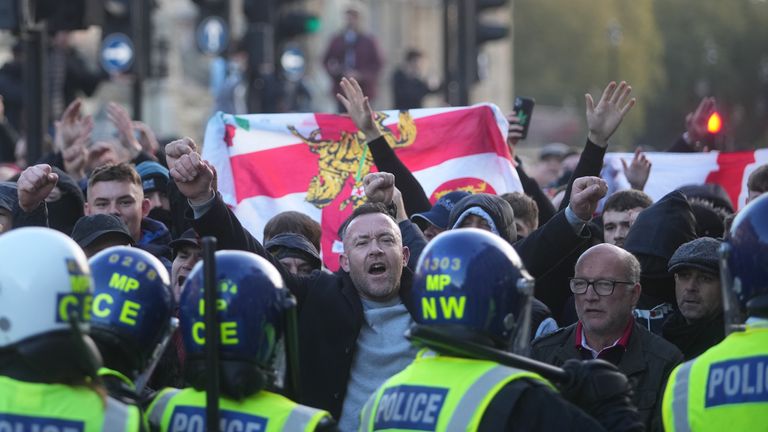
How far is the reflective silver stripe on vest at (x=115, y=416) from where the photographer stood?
17.9 ft

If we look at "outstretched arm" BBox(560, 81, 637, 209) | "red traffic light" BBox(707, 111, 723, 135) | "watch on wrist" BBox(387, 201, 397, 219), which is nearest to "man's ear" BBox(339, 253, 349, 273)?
"watch on wrist" BBox(387, 201, 397, 219)

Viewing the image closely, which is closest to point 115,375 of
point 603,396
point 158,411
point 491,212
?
point 158,411

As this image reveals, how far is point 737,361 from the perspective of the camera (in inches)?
221

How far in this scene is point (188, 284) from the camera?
19.5 ft

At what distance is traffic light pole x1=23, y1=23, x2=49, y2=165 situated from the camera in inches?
510

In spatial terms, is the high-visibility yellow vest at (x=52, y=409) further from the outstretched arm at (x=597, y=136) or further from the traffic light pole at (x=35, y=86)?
the traffic light pole at (x=35, y=86)

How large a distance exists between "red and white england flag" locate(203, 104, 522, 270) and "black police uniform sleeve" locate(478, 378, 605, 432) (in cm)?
A: 481

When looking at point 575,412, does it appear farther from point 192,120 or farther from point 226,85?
point 192,120

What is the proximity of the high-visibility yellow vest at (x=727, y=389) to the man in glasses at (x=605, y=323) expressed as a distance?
1.93 m

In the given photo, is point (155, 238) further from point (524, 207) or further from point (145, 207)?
point (524, 207)

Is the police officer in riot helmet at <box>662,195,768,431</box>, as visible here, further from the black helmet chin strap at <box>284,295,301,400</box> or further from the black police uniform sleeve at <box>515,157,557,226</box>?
the black police uniform sleeve at <box>515,157,557,226</box>

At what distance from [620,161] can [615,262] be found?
4.02 metres

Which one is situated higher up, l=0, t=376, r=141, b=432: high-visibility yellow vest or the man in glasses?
l=0, t=376, r=141, b=432: high-visibility yellow vest

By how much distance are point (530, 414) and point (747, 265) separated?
848mm
